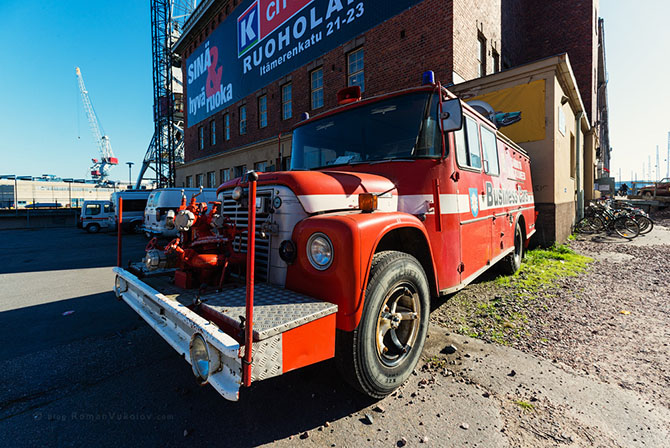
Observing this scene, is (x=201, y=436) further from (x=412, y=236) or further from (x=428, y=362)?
(x=412, y=236)

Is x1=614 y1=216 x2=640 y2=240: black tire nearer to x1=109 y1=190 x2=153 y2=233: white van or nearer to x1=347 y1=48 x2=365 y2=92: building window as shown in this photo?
x1=347 y1=48 x2=365 y2=92: building window

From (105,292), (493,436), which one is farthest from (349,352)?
(105,292)

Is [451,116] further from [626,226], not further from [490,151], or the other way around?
[626,226]

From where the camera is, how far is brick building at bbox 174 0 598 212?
10.4m

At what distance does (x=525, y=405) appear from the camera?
2.38 metres

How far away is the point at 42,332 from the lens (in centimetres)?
390

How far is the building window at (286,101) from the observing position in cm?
1580

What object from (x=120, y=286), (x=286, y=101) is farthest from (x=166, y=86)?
(x=120, y=286)

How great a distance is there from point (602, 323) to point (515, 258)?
228cm

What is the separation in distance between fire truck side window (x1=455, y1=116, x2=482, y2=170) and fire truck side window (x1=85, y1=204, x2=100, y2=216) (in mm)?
23568

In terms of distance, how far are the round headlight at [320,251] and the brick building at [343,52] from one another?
4632 mm

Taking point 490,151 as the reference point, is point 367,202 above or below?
below

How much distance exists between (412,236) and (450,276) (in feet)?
2.42

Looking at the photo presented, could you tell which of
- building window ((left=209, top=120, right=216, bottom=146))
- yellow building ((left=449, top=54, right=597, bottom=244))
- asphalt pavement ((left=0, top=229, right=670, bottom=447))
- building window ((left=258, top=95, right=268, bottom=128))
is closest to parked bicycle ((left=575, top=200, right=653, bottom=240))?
yellow building ((left=449, top=54, right=597, bottom=244))
